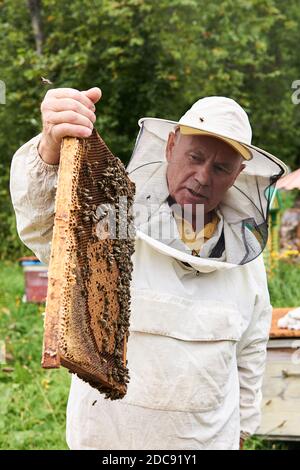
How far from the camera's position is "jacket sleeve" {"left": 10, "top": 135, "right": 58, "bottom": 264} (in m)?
1.53

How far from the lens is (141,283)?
6.01ft

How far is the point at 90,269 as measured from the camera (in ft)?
4.60

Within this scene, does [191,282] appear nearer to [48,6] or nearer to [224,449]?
[224,449]

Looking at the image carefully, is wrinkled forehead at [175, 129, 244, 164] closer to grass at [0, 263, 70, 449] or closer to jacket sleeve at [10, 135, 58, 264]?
jacket sleeve at [10, 135, 58, 264]

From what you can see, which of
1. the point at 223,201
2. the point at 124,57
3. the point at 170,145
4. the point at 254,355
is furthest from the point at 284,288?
the point at 124,57

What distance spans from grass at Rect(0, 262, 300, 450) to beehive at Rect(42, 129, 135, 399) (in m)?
2.45

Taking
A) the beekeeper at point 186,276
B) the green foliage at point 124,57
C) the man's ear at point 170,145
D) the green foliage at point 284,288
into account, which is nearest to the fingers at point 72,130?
the beekeeper at point 186,276

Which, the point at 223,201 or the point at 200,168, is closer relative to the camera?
the point at 200,168

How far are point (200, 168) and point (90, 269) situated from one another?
20.5 inches

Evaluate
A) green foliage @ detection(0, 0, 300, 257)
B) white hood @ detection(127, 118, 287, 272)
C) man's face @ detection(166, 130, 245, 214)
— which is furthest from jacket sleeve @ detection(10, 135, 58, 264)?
green foliage @ detection(0, 0, 300, 257)

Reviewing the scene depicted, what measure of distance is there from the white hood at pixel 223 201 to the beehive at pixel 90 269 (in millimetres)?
185

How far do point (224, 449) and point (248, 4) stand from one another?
354 inches

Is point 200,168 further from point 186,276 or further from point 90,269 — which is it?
point 90,269
